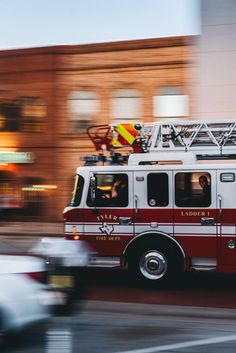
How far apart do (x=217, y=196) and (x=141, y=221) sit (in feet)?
4.99

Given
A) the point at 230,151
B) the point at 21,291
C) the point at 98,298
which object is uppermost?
the point at 230,151

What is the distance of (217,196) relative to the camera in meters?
11.4

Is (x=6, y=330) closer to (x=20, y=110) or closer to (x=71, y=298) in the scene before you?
(x=71, y=298)

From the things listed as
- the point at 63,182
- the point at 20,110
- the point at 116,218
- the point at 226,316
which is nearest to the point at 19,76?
the point at 20,110

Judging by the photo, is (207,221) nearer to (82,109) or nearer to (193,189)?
(193,189)

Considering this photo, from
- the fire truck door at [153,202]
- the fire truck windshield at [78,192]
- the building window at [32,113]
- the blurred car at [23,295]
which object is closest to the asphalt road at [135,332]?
the blurred car at [23,295]

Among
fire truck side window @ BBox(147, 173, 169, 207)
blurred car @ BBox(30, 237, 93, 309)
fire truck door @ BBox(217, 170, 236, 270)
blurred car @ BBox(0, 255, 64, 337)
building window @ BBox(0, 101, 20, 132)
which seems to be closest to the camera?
blurred car @ BBox(0, 255, 64, 337)

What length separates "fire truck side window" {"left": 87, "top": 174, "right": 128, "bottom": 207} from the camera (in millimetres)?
11984

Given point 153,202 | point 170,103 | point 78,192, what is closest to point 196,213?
point 153,202

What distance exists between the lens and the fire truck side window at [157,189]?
1174cm

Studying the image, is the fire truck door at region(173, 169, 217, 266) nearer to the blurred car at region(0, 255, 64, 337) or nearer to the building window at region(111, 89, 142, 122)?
the blurred car at region(0, 255, 64, 337)

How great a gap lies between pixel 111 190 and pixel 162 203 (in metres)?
1.06

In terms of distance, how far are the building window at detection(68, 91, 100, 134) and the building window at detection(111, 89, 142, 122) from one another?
82 centimetres

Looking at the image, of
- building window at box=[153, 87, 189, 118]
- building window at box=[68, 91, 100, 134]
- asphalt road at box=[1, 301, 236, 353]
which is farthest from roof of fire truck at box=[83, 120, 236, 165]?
building window at box=[68, 91, 100, 134]
